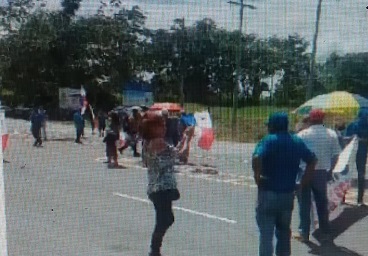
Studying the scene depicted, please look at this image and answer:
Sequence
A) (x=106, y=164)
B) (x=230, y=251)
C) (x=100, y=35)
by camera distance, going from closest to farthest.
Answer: (x=100, y=35)
(x=230, y=251)
(x=106, y=164)

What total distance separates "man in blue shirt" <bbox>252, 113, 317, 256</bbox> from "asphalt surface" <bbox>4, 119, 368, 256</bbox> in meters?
0.40

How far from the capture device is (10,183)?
119 inches

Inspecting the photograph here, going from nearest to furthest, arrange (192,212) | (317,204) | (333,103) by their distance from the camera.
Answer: (333,103) → (317,204) → (192,212)

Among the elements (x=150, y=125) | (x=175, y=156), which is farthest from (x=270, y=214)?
(x=150, y=125)

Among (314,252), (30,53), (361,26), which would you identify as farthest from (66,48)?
(314,252)

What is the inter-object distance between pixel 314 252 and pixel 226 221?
1.74 ft

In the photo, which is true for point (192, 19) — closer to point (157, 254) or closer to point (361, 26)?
point (361, 26)

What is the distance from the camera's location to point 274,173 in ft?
7.47

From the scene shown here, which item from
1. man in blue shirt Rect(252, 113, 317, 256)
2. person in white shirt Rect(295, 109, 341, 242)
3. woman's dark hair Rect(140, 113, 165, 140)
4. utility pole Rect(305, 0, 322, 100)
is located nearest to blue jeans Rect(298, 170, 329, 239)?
person in white shirt Rect(295, 109, 341, 242)

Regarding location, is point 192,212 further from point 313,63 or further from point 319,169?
point 313,63

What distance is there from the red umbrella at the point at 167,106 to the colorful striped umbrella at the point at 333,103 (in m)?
0.65

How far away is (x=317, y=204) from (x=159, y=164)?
1060 millimetres

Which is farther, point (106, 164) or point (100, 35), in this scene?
point (106, 164)

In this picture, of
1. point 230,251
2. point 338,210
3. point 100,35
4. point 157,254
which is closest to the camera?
point 100,35
